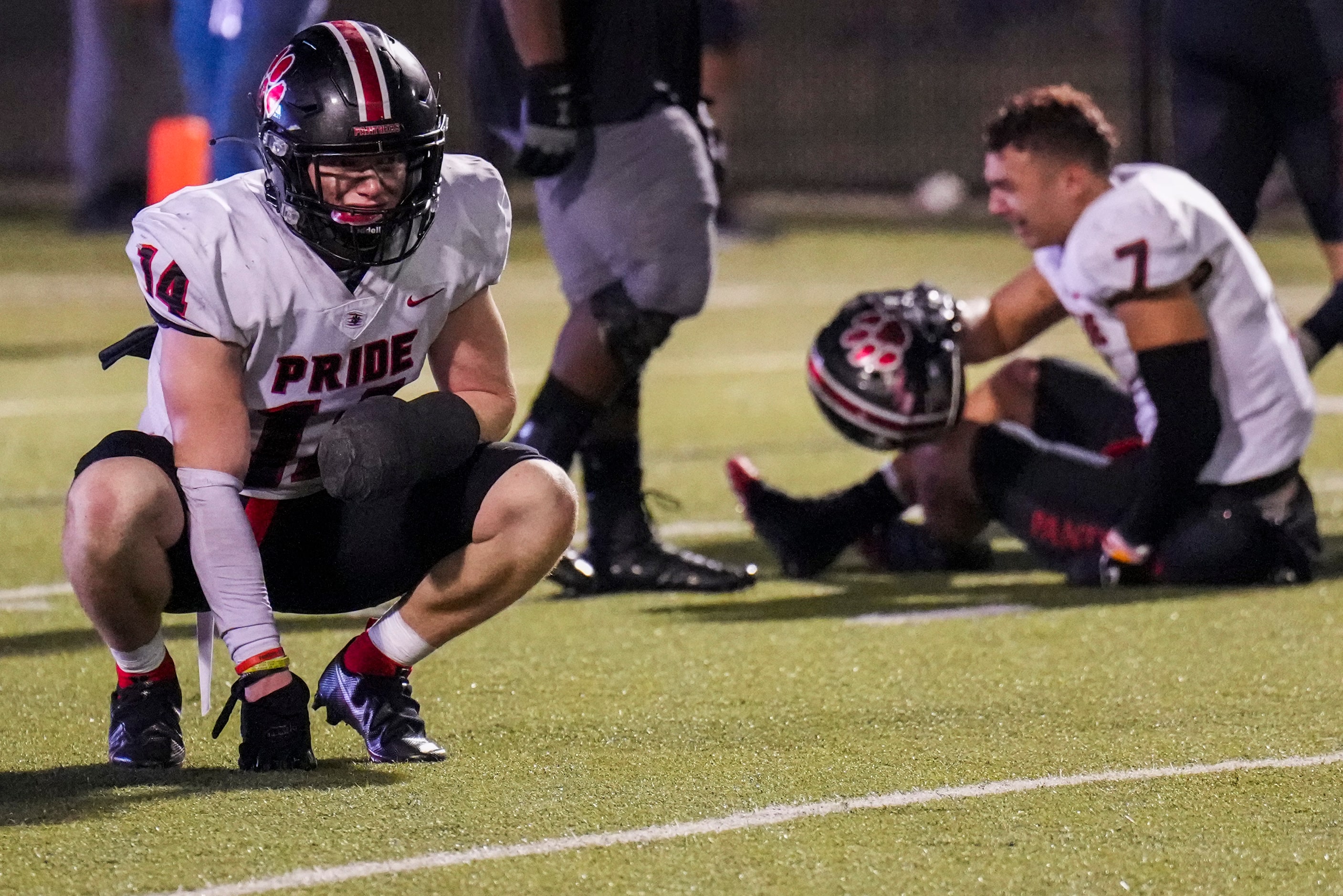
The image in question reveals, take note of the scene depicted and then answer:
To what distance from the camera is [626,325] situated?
4500mm

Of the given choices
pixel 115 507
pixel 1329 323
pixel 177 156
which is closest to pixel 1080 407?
pixel 1329 323

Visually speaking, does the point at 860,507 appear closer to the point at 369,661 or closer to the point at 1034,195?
the point at 1034,195

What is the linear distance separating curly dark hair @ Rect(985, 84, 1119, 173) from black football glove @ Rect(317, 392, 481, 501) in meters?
1.71

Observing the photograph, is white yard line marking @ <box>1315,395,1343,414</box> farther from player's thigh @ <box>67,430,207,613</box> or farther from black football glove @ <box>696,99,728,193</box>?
player's thigh @ <box>67,430,207,613</box>

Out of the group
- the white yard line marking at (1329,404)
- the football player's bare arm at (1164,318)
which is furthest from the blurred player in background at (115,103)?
the football player's bare arm at (1164,318)

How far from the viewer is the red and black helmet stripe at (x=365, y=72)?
9.87 feet

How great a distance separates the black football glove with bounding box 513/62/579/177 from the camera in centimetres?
441

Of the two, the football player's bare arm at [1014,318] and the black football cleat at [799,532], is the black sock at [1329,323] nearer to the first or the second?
Answer: the football player's bare arm at [1014,318]

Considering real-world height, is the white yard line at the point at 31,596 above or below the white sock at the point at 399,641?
below

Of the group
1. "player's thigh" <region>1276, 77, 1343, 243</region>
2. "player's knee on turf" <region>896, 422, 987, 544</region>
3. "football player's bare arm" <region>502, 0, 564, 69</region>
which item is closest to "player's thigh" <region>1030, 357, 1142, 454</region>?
"player's knee on turf" <region>896, 422, 987, 544</region>

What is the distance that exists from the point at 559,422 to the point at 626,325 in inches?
9.7

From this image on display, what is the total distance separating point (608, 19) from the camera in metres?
4.55

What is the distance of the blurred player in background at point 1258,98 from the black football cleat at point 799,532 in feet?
4.99

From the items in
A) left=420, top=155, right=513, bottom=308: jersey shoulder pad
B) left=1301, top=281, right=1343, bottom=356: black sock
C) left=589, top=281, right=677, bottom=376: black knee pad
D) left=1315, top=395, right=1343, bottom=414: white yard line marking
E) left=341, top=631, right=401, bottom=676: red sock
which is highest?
left=420, top=155, right=513, bottom=308: jersey shoulder pad
